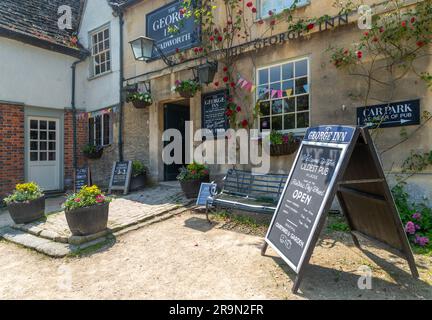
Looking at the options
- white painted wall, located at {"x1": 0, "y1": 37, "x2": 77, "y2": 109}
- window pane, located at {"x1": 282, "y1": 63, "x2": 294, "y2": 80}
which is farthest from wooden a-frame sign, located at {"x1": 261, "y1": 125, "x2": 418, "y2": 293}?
white painted wall, located at {"x1": 0, "y1": 37, "x2": 77, "y2": 109}

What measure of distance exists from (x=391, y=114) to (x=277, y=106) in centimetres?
222

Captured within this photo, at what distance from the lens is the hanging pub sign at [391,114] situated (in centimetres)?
498

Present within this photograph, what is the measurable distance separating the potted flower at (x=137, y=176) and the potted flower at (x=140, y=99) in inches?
66.0

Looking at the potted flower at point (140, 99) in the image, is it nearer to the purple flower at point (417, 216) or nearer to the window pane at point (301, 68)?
the window pane at point (301, 68)

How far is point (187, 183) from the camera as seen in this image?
275 inches

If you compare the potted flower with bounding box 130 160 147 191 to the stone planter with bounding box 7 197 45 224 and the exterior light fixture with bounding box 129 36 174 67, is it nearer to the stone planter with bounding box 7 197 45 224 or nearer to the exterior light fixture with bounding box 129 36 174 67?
the stone planter with bounding box 7 197 45 224

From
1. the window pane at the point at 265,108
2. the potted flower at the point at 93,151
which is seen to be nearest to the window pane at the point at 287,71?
the window pane at the point at 265,108

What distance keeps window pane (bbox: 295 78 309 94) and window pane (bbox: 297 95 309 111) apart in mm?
120

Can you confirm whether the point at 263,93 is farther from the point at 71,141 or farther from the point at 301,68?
the point at 71,141

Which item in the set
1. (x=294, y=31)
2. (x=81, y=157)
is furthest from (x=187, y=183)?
(x=81, y=157)

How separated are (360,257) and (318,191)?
1407 millimetres

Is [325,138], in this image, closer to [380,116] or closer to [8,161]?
[380,116]

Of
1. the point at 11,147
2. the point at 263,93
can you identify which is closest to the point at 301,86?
the point at 263,93

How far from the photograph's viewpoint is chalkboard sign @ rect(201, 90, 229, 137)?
730 centimetres
